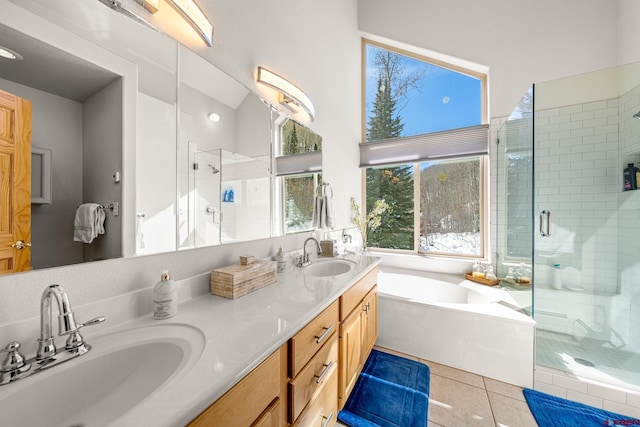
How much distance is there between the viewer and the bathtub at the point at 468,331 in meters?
1.67

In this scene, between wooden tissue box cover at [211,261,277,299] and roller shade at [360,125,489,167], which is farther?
roller shade at [360,125,489,167]

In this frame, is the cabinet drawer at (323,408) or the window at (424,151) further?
the window at (424,151)

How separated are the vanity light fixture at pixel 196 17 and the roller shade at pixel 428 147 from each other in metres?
2.25

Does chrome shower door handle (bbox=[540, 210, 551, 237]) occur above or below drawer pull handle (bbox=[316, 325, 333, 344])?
above

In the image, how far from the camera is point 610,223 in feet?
6.12

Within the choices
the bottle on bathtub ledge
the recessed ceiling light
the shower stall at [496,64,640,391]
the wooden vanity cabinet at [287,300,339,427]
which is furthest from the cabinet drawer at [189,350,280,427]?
the bottle on bathtub ledge

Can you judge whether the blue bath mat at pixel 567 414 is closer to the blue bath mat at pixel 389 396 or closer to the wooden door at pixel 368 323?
the blue bath mat at pixel 389 396

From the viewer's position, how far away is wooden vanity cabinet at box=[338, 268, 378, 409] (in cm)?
126

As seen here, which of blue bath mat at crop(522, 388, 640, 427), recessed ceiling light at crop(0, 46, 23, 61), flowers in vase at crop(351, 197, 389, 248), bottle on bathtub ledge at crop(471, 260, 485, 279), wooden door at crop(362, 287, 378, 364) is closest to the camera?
recessed ceiling light at crop(0, 46, 23, 61)

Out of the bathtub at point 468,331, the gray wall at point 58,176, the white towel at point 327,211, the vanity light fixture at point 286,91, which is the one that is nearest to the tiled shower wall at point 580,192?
the bathtub at point 468,331

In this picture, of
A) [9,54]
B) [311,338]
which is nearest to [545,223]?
[311,338]

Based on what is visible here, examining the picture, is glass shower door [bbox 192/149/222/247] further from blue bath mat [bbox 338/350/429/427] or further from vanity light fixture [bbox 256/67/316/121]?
blue bath mat [bbox 338/350/429/427]

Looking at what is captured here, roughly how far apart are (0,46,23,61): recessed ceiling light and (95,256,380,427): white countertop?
79 cm

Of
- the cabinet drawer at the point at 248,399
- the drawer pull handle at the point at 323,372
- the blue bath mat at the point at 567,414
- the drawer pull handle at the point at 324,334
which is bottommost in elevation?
the blue bath mat at the point at 567,414
